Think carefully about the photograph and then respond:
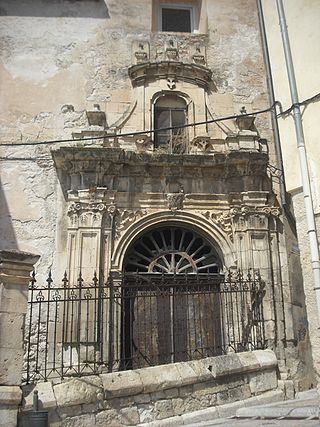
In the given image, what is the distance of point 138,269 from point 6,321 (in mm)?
4244

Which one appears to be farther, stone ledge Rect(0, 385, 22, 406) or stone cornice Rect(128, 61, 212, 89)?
stone cornice Rect(128, 61, 212, 89)

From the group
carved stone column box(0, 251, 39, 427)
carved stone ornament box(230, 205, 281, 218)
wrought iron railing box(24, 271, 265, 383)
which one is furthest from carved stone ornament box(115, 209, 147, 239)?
carved stone column box(0, 251, 39, 427)

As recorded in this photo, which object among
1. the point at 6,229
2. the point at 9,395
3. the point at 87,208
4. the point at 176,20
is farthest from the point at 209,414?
the point at 176,20

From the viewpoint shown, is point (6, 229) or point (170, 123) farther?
point (170, 123)

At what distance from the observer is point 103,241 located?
8.98 meters

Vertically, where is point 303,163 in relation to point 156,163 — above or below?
below

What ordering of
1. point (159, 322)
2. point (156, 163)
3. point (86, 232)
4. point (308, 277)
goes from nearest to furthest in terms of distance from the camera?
point (308, 277) → point (159, 322) → point (86, 232) → point (156, 163)

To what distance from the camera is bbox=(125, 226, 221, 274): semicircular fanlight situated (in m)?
Answer: 9.33

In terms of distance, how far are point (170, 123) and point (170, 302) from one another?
3776mm

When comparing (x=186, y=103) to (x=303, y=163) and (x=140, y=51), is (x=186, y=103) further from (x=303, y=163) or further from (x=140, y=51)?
(x=303, y=163)

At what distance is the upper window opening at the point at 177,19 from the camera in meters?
11.9

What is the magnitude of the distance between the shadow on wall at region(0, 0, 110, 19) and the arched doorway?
533 cm

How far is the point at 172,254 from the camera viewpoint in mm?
9406

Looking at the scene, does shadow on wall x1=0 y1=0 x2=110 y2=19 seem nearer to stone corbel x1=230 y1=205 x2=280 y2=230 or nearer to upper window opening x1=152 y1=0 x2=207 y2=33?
upper window opening x1=152 y1=0 x2=207 y2=33
